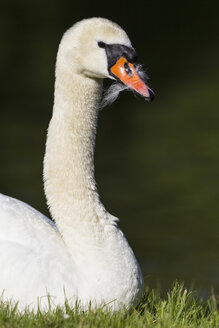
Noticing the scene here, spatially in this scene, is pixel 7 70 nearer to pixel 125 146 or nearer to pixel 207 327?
pixel 125 146

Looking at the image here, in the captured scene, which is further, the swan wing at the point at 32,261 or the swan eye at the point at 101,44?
the swan eye at the point at 101,44

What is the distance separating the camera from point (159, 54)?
22.1 meters

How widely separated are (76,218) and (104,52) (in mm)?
1154

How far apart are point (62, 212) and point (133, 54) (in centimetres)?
121

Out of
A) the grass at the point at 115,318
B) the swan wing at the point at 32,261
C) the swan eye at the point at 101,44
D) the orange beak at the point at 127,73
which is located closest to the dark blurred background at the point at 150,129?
the grass at the point at 115,318

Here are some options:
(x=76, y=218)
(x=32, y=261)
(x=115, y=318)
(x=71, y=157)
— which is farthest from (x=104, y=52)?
(x=115, y=318)

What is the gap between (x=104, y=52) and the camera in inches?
209

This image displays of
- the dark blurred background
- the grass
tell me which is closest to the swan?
the grass

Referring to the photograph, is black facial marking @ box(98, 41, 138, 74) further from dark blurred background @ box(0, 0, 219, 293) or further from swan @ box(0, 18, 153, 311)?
dark blurred background @ box(0, 0, 219, 293)

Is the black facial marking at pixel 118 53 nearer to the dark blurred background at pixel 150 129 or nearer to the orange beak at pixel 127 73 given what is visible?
the orange beak at pixel 127 73

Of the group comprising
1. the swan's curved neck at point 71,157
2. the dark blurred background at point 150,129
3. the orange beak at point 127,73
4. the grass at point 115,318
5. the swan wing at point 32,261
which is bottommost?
the grass at point 115,318

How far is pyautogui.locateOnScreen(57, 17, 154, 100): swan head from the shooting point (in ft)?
17.3

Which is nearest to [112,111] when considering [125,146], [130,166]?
[125,146]

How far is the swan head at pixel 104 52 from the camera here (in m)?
5.26
